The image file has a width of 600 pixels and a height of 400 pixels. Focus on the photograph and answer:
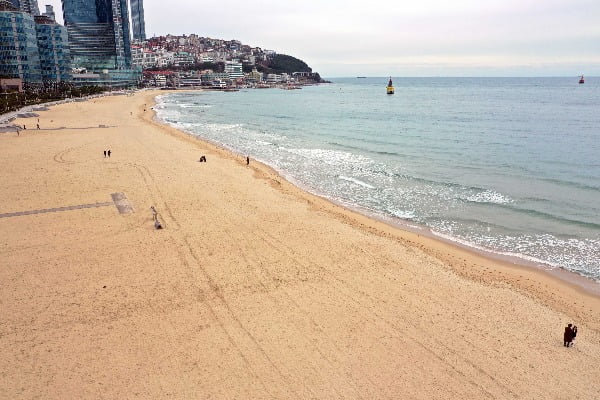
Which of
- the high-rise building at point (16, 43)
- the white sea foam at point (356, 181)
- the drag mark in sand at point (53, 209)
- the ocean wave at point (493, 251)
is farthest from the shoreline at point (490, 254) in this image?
the high-rise building at point (16, 43)

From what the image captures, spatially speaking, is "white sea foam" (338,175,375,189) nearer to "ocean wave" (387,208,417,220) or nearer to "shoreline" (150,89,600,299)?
"shoreline" (150,89,600,299)

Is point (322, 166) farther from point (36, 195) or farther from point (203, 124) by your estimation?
point (203, 124)

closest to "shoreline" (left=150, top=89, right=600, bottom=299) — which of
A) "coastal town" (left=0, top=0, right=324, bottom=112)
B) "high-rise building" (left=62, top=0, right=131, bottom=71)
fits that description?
"coastal town" (left=0, top=0, right=324, bottom=112)

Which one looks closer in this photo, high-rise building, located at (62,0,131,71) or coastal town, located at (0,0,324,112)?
coastal town, located at (0,0,324,112)

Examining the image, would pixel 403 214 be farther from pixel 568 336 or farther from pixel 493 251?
pixel 568 336

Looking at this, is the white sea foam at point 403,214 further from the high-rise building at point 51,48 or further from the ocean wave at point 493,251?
the high-rise building at point 51,48

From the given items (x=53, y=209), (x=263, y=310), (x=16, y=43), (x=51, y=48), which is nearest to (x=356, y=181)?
(x=263, y=310)

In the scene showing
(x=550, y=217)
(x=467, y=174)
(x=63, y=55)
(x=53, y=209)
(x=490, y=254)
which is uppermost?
(x=63, y=55)
